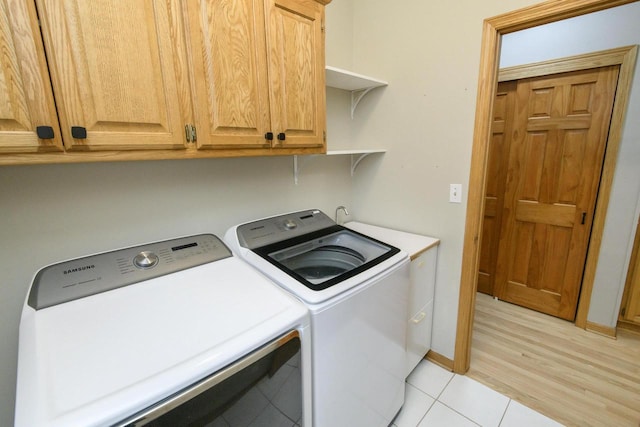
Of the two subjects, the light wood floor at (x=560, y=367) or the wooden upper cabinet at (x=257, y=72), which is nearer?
the wooden upper cabinet at (x=257, y=72)

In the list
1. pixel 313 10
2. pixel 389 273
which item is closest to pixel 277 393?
pixel 389 273

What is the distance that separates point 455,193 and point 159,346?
1677 millimetres

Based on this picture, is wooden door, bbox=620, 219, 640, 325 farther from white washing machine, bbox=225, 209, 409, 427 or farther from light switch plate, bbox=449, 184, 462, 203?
white washing machine, bbox=225, 209, 409, 427

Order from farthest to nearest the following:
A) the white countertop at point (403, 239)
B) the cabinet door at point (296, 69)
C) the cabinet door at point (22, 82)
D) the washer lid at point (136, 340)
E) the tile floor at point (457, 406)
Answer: the white countertop at point (403, 239)
the tile floor at point (457, 406)
the cabinet door at point (296, 69)
the cabinet door at point (22, 82)
the washer lid at point (136, 340)

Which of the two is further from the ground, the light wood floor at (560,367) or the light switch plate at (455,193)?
the light switch plate at (455,193)

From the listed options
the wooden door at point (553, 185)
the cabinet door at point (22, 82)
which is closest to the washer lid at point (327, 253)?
the cabinet door at point (22, 82)

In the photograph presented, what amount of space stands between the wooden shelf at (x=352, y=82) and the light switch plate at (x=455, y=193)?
2.72ft

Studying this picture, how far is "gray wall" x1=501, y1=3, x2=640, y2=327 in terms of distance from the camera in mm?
1967

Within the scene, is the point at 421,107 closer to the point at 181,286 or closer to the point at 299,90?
the point at 299,90

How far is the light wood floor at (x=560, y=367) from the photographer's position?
161 cm

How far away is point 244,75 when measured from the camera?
1.14m

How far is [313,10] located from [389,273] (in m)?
1.29

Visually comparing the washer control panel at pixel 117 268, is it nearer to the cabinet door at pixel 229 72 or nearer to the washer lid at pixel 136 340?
the washer lid at pixel 136 340

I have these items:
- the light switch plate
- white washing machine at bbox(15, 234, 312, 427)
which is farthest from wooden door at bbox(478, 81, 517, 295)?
white washing machine at bbox(15, 234, 312, 427)
